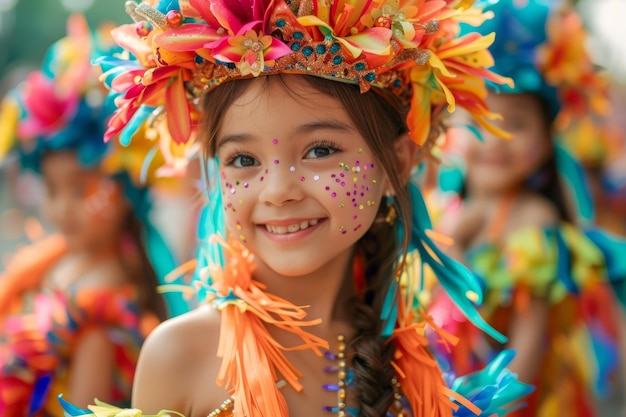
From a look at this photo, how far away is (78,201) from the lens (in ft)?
11.5

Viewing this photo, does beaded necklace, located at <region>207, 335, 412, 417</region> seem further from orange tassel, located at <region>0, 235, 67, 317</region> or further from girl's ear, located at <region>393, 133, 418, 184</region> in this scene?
orange tassel, located at <region>0, 235, 67, 317</region>

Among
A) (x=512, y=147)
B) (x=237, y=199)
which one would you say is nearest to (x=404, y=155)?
(x=237, y=199)

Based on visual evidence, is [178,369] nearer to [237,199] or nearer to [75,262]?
[237,199]

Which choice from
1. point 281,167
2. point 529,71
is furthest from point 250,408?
point 529,71

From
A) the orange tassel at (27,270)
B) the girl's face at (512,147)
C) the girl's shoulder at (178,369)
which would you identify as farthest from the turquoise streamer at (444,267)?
the orange tassel at (27,270)

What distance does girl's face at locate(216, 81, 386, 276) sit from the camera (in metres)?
1.91

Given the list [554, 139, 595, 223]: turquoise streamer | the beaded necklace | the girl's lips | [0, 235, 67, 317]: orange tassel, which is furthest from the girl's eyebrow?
[554, 139, 595, 223]: turquoise streamer

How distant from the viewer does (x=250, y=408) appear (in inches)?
74.3

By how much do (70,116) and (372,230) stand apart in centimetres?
171

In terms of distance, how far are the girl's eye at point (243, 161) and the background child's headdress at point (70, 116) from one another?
59.7 inches

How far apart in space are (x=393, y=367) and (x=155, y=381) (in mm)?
646

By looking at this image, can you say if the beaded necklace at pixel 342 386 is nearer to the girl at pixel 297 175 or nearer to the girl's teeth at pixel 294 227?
the girl at pixel 297 175

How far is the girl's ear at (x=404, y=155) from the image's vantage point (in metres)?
2.18

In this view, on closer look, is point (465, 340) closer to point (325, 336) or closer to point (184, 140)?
point (325, 336)
